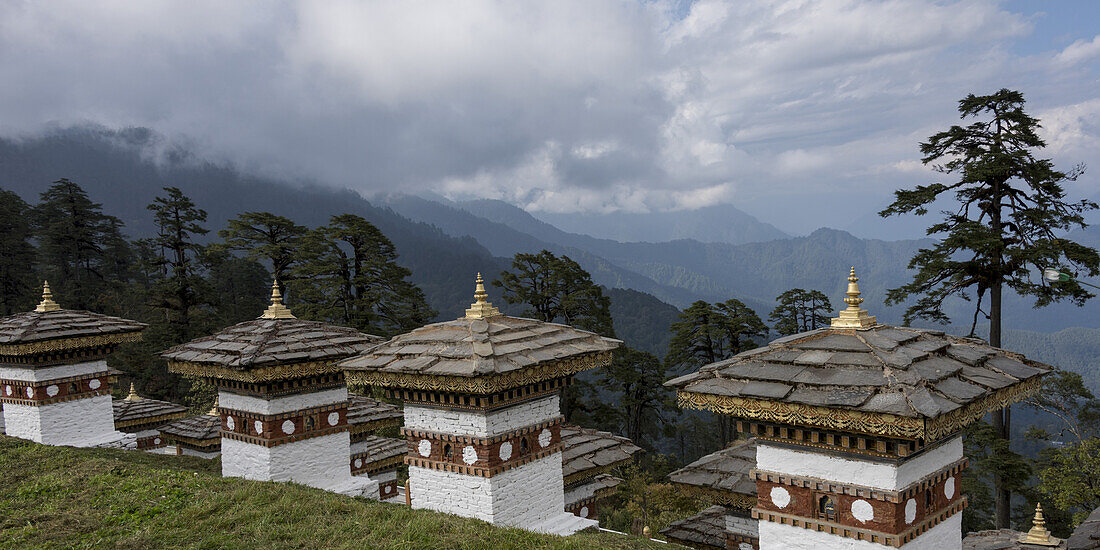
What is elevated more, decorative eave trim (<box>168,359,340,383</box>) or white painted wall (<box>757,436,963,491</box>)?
decorative eave trim (<box>168,359,340,383</box>)

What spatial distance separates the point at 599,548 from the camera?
7.29 meters

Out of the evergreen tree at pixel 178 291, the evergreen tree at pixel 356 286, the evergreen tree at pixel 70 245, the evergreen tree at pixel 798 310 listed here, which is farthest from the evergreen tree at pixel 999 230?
the evergreen tree at pixel 70 245

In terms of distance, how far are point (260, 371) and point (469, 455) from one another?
13.6ft

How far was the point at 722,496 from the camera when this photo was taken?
902cm

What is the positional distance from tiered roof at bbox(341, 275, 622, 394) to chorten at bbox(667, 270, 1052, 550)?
2117 mm

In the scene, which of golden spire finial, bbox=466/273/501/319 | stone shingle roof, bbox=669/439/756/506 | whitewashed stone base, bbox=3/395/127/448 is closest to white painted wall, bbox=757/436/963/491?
stone shingle roof, bbox=669/439/756/506

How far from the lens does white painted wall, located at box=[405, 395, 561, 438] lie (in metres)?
8.34

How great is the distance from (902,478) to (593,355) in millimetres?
4323

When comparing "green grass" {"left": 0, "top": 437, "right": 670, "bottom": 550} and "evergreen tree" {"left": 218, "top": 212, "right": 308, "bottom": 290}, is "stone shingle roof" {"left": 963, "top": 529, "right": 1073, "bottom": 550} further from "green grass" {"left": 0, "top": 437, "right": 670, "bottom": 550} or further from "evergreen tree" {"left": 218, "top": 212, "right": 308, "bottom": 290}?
"evergreen tree" {"left": 218, "top": 212, "right": 308, "bottom": 290}

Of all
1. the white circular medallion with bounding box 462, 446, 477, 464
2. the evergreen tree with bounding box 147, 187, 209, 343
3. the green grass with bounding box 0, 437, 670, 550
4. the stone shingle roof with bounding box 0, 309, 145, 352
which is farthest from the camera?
the evergreen tree with bounding box 147, 187, 209, 343

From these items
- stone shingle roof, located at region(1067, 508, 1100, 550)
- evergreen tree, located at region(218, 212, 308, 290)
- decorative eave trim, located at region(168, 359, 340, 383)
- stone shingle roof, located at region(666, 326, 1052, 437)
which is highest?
evergreen tree, located at region(218, 212, 308, 290)

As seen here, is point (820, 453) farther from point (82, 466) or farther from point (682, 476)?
point (82, 466)

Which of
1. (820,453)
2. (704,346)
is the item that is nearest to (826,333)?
(820,453)

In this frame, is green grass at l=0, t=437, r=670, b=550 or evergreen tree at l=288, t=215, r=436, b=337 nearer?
green grass at l=0, t=437, r=670, b=550
